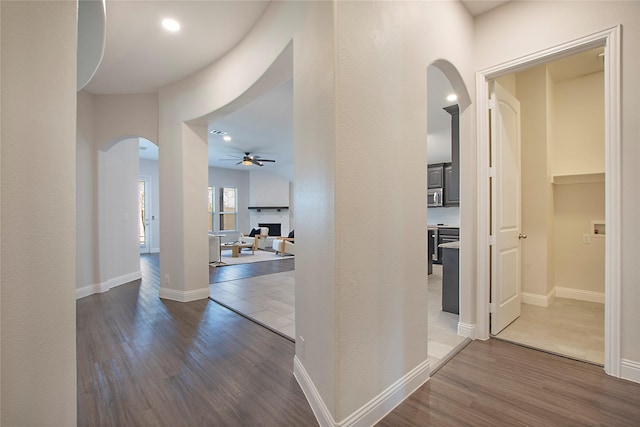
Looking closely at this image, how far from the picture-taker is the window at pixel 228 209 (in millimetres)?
10968

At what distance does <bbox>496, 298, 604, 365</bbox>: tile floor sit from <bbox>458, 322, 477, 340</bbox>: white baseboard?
0.81 ft

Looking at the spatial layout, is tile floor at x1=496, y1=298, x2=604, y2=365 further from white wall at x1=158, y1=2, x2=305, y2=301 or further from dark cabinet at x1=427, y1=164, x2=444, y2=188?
dark cabinet at x1=427, y1=164, x2=444, y2=188

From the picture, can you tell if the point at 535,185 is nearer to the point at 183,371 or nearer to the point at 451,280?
the point at 451,280

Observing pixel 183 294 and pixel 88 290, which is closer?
pixel 183 294

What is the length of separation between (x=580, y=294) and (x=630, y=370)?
2.17m

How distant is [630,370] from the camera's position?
1939 millimetres

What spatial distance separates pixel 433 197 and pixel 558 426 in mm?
6296

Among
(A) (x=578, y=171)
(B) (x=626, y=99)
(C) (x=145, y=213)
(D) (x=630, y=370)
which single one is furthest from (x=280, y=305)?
(C) (x=145, y=213)

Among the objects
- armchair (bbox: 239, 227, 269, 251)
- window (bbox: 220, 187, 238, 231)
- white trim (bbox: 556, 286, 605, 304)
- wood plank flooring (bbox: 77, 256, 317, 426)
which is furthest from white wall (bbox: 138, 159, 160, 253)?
white trim (bbox: 556, 286, 605, 304)

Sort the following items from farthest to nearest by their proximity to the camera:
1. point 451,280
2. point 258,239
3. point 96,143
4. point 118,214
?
point 258,239
point 118,214
point 96,143
point 451,280

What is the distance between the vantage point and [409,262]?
6.19 ft

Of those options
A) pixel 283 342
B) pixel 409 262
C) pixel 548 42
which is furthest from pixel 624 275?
pixel 283 342

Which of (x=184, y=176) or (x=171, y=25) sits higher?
(x=171, y=25)

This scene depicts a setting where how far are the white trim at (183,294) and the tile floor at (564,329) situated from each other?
11.7ft
